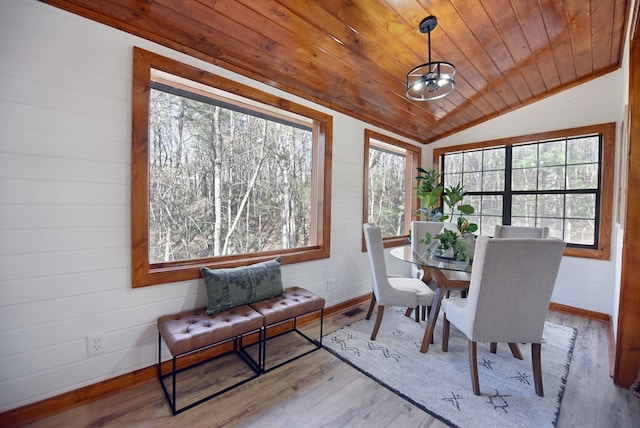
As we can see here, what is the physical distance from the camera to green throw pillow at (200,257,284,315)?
1988mm

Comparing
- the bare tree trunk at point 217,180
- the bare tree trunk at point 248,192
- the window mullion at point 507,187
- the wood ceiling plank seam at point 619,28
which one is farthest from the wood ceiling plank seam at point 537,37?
the bare tree trunk at point 217,180

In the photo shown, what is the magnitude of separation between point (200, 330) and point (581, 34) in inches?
155

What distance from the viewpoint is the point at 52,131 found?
152 cm

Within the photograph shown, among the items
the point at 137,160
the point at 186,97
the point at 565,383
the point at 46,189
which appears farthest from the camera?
the point at 186,97

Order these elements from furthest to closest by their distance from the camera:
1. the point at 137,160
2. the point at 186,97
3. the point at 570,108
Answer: the point at 570,108, the point at 186,97, the point at 137,160

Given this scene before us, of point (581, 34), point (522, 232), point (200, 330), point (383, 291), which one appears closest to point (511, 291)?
point (383, 291)

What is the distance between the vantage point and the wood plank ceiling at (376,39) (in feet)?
5.70

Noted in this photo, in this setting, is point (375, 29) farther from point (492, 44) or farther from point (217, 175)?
point (217, 175)

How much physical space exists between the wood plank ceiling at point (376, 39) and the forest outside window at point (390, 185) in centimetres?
75

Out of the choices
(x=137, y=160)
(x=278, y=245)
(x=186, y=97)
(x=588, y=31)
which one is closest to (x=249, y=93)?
(x=186, y=97)

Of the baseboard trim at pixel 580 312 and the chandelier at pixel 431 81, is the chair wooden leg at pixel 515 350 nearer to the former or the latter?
the baseboard trim at pixel 580 312

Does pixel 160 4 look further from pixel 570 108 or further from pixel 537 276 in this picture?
pixel 570 108

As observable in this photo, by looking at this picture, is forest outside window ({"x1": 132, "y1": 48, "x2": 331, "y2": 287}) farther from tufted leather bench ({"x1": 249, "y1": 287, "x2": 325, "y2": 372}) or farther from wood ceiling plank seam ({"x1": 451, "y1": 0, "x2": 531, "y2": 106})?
wood ceiling plank seam ({"x1": 451, "y1": 0, "x2": 531, "y2": 106})

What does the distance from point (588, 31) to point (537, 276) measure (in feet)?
7.65
